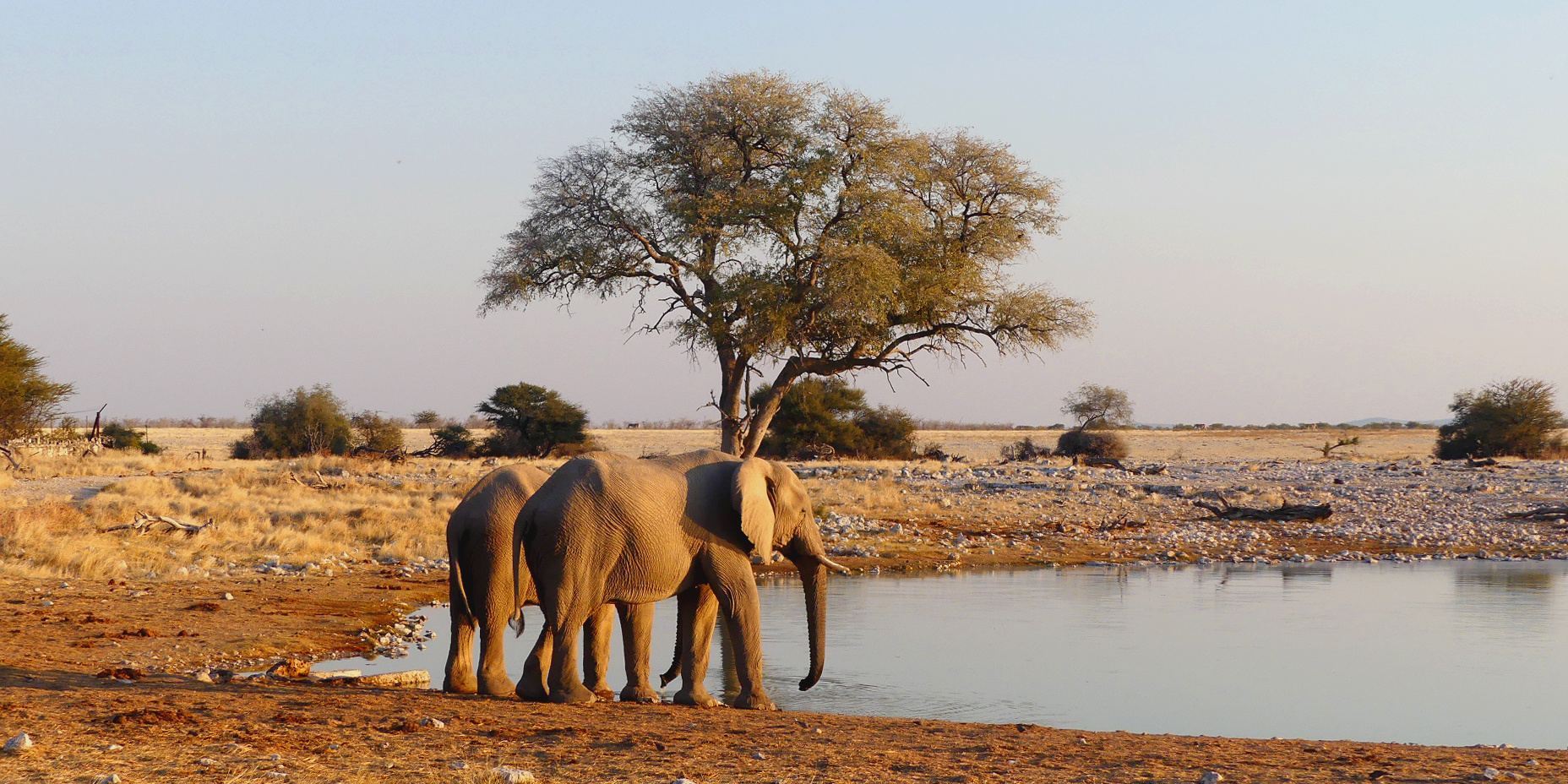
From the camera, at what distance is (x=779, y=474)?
947 cm

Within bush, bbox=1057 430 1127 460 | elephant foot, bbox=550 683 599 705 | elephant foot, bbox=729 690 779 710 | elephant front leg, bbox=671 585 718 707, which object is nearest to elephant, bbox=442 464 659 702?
elephant front leg, bbox=671 585 718 707

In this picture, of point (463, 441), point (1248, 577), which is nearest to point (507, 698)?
point (1248, 577)

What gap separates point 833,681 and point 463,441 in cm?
3956

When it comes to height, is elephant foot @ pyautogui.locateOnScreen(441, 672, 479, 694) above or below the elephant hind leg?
below

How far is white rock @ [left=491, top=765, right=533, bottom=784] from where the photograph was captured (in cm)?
580

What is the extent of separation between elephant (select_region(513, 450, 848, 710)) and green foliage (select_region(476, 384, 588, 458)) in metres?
39.4

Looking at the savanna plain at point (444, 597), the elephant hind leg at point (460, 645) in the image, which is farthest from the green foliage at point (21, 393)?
the elephant hind leg at point (460, 645)

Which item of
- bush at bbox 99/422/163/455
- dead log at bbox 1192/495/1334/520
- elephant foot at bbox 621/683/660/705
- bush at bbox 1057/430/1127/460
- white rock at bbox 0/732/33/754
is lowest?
elephant foot at bbox 621/683/660/705

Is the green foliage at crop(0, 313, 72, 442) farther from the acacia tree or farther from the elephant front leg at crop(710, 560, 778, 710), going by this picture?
the elephant front leg at crop(710, 560, 778, 710)

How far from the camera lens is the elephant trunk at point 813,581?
9617mm

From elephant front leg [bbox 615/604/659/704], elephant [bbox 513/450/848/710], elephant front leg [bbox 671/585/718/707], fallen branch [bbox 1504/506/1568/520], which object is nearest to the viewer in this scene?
elephant [bbox 513/450/848/710]

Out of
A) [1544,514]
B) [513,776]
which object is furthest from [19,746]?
[1544,514]

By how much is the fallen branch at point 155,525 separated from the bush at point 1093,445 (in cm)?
3508

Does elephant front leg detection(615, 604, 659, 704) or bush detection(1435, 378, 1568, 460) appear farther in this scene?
bush detection(1435, 378, 1568, 460)
